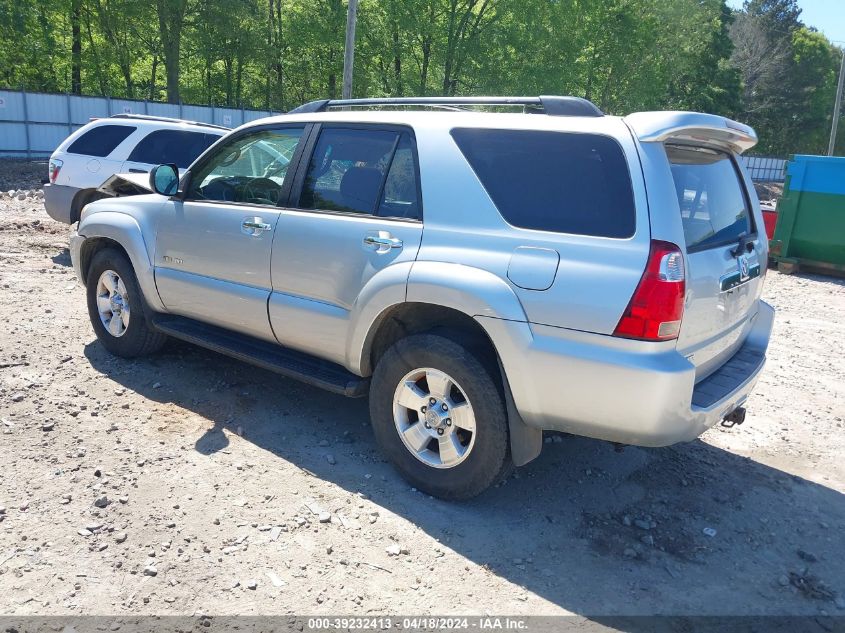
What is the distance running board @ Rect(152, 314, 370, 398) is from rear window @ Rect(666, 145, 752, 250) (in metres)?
1.97

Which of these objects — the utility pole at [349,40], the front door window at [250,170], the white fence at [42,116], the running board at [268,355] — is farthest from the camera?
the white fence at [42,116]

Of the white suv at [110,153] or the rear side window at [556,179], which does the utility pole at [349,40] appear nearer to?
the white suv at [110,153]

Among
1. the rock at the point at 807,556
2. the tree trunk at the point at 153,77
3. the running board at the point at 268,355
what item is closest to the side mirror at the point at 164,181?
the running board at the point at 268,355

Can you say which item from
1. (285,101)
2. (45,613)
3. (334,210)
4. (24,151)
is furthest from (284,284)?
(285,101)

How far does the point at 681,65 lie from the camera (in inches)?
1720

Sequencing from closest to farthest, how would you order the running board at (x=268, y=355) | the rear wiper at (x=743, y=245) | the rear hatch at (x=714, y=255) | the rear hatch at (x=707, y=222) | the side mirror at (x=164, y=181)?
1. the rear hatch at (x=707, y=222)
2. the rear hatch at (x=714, y=255)
3. the rear wiper at (x=743, y=245)
4. the running board at (x=268, y=355)
5. the side mirror at (x=164, y=181)

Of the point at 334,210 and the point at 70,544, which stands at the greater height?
the point at 334,210

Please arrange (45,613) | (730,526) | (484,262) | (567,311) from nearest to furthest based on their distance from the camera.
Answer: (45,613)
(567,311)
(484,262)
(730,526)

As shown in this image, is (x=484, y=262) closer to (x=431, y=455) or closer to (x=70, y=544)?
(x=431, y=455)

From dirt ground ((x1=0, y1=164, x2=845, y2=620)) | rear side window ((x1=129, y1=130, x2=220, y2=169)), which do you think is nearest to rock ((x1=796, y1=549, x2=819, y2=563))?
dirt ground ((x1=0, y1=164, x2=845, y2=620))

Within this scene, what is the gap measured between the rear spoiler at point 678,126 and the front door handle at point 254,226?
2241 mm

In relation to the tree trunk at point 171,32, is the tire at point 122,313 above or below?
below

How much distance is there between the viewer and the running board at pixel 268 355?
13.6ft

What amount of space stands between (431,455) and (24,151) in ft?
77.2
